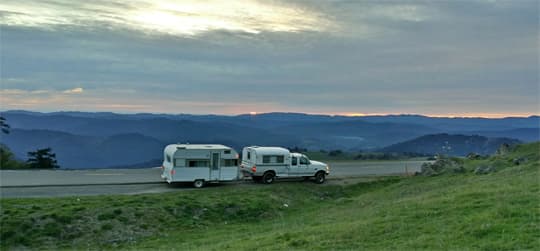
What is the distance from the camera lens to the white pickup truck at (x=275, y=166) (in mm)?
27438

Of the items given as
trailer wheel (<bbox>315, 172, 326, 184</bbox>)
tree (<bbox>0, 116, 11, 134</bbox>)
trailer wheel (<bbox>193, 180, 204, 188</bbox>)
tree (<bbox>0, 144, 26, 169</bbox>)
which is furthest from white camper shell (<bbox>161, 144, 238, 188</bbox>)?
tree (<bbox>0, 116, 11, 134</bbox>)

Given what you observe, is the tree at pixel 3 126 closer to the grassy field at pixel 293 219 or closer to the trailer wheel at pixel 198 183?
the trailer wheel at pixel 198 183

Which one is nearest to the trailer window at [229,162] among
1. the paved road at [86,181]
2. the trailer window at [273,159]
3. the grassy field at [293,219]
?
the grassy field at [293,219]

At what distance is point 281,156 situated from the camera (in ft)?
91.5

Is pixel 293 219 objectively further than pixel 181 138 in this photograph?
No

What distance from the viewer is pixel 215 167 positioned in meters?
26.2

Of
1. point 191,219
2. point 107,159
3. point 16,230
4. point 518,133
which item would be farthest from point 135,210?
point 518,133

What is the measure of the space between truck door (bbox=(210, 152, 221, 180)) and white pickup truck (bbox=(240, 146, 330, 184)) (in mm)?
2295

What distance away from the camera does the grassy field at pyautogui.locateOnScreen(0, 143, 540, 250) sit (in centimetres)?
949

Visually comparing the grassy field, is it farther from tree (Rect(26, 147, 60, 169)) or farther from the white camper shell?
tree (Rect(26, 147, 60, 169))

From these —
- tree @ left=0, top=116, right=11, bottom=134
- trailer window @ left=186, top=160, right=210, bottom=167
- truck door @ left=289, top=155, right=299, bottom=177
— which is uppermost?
tree @ left=0, top=116, right=11, bottom=134

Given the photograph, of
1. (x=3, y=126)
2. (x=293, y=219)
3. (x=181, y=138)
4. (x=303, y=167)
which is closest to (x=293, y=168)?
(x=303, y=167)

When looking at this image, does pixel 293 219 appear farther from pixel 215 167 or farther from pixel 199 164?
pixel 199 164

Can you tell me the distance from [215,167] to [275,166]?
12.3 ft
